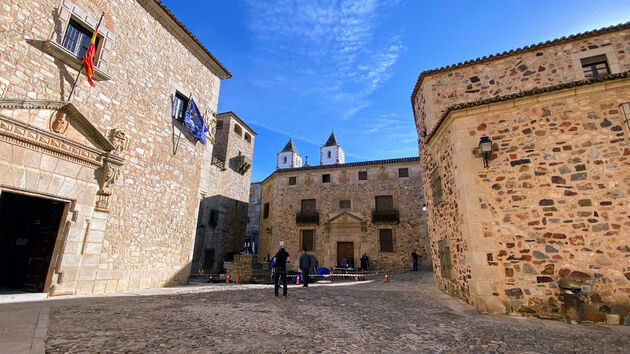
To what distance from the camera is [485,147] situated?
19.6 ft

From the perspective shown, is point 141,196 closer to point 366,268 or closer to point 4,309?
point 4,309

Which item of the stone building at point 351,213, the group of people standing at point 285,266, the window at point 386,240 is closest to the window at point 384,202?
the stone building at point 351,213

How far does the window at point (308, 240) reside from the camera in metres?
21.7

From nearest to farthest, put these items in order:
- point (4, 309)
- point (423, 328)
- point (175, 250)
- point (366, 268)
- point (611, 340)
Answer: point (611, 340) → point (423, 328) → point (4, 309) → point (175, 250) → point (366, 268)

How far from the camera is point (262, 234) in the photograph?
81.9 ft

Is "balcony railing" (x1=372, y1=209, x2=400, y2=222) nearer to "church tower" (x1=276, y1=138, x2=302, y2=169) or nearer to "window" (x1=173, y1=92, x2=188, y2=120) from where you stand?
"window" (x1=173, y1=92, x2=188, y2=120)

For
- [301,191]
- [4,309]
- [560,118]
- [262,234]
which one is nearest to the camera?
[4,309]

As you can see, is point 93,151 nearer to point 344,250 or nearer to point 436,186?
point 436,186

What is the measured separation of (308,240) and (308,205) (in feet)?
9.26

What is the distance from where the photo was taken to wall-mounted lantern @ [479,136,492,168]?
5980 millimetres

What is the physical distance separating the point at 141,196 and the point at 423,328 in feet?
26.4

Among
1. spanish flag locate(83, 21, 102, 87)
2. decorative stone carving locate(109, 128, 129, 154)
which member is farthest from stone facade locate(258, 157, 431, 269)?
spanish flag locate(83, 21, 102, 87)

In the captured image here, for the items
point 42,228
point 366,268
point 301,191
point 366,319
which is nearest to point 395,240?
point 366,268

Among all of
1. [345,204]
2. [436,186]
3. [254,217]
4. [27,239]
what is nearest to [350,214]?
[345,204]
